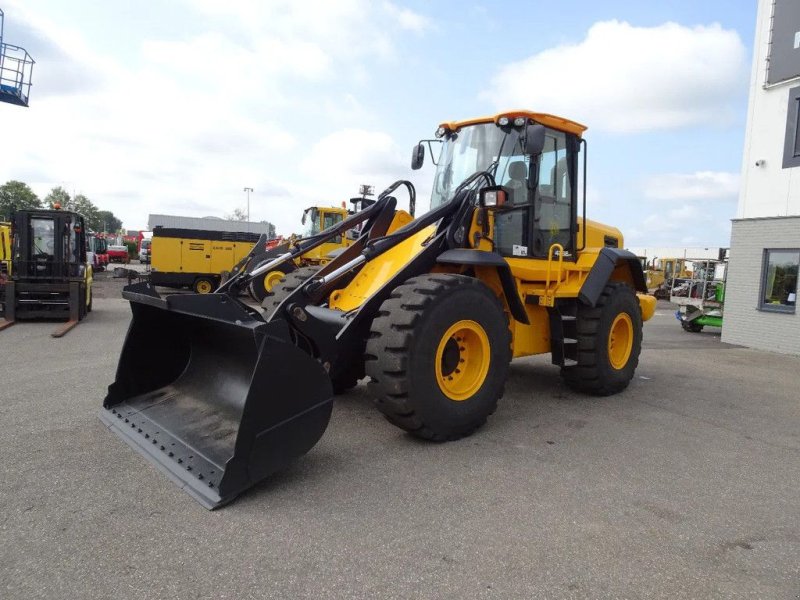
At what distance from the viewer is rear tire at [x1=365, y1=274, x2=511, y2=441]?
3775mm

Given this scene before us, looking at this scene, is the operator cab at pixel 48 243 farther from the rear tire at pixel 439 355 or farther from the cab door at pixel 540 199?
the rear tire at pixel 439 355

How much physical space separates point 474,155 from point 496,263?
56.9 inches

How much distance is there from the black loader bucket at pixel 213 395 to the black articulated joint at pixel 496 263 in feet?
5.17

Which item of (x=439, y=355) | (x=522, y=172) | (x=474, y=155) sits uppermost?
(x=474, y=155)

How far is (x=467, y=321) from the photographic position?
423 cm

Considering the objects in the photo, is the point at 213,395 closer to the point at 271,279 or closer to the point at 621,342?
the point at 271,279

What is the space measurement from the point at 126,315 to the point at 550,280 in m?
10.7

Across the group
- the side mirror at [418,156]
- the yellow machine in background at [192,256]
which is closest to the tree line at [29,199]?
the yellow machine in background at [192,256]

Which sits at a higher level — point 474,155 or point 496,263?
point 474,155

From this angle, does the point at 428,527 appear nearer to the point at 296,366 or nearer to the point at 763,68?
the point at 296,366

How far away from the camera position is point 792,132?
10.2m

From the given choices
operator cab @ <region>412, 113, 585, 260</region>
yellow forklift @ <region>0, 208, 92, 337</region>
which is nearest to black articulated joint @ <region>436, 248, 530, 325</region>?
operator cab @ <region>412, 113, 585, 260</region>

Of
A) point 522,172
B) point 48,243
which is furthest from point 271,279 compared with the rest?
point 48,243

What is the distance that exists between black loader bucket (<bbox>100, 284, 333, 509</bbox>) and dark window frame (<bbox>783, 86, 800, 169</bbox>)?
10906 mm
